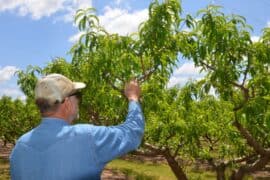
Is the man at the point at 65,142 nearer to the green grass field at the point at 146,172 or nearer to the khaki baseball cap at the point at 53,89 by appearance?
the khaki baseball cap at the point at 53,89

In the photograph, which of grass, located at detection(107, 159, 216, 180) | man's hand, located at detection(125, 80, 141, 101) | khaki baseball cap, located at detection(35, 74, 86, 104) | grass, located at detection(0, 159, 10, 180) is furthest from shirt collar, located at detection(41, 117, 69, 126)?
grass, located at detection(0, 159, 10, 180)

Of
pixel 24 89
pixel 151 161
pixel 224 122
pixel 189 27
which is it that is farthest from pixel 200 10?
pixel 151 161

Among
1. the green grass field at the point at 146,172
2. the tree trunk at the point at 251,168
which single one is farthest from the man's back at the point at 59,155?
the green grass field at the point at 146,172

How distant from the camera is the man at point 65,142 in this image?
2471 mm

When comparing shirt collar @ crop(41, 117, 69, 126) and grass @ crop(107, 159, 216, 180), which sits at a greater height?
shirt collar @ crop(41, 117, 69, 126)

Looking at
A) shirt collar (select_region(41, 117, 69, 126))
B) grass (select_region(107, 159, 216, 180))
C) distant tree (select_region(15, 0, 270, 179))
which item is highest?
distant tree (select_region(15, 0, 270, 179))

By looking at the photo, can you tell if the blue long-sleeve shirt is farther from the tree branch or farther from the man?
the tree branch

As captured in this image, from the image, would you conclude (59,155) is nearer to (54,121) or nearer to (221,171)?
(54,121)

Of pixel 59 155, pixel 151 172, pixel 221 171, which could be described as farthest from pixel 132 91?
pixel 151 172

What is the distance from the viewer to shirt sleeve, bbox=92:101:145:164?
8.18 feet

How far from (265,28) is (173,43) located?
4.81ft

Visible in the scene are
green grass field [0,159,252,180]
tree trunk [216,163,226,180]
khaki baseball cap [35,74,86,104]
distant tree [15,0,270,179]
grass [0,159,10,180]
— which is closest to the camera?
khaki baseball cap [35,74,86,104]

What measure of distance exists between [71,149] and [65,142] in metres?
0.06

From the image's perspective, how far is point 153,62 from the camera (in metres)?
7.70
